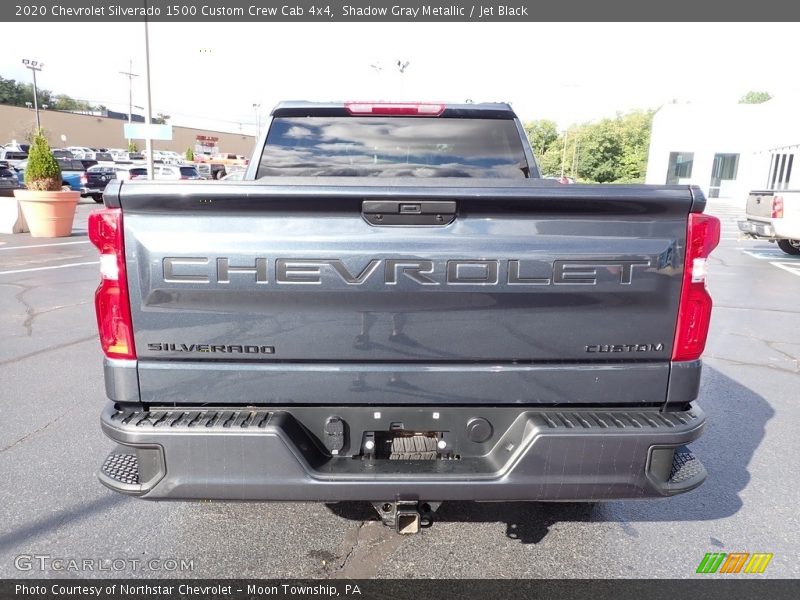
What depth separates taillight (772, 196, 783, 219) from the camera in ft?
42.3

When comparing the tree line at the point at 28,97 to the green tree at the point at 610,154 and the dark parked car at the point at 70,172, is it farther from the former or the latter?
the green tree at the point at 610,154

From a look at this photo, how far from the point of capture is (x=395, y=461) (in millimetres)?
2330

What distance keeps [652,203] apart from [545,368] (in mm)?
738

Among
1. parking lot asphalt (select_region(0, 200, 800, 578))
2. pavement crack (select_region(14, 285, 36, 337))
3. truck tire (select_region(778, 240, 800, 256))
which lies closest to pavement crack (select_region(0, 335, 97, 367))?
pavement crack (select_region(14, 285, 36, 337))

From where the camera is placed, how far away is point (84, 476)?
353 centimetres

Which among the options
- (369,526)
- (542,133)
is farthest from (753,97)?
(369,526)

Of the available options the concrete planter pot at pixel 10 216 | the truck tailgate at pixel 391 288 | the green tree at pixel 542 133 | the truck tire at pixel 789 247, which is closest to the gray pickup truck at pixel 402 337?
the truck tailgate at pixel 391 288

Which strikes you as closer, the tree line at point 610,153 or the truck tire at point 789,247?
the truck tire at point 789,247

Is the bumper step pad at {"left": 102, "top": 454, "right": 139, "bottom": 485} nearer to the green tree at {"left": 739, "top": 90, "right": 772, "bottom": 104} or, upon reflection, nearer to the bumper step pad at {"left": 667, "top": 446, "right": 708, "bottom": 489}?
the bumper step pad at {"left": 667, "top": 446, "right": 708, "bottom": 489}

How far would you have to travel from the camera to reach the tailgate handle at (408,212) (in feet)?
7.11

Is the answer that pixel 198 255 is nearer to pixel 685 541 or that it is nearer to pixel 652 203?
pixel 652 203

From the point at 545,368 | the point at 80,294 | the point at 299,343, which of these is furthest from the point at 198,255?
the point at 80,294

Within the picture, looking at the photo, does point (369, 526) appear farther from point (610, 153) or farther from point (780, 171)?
point (610, 153)

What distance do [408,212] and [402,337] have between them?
48 cm
